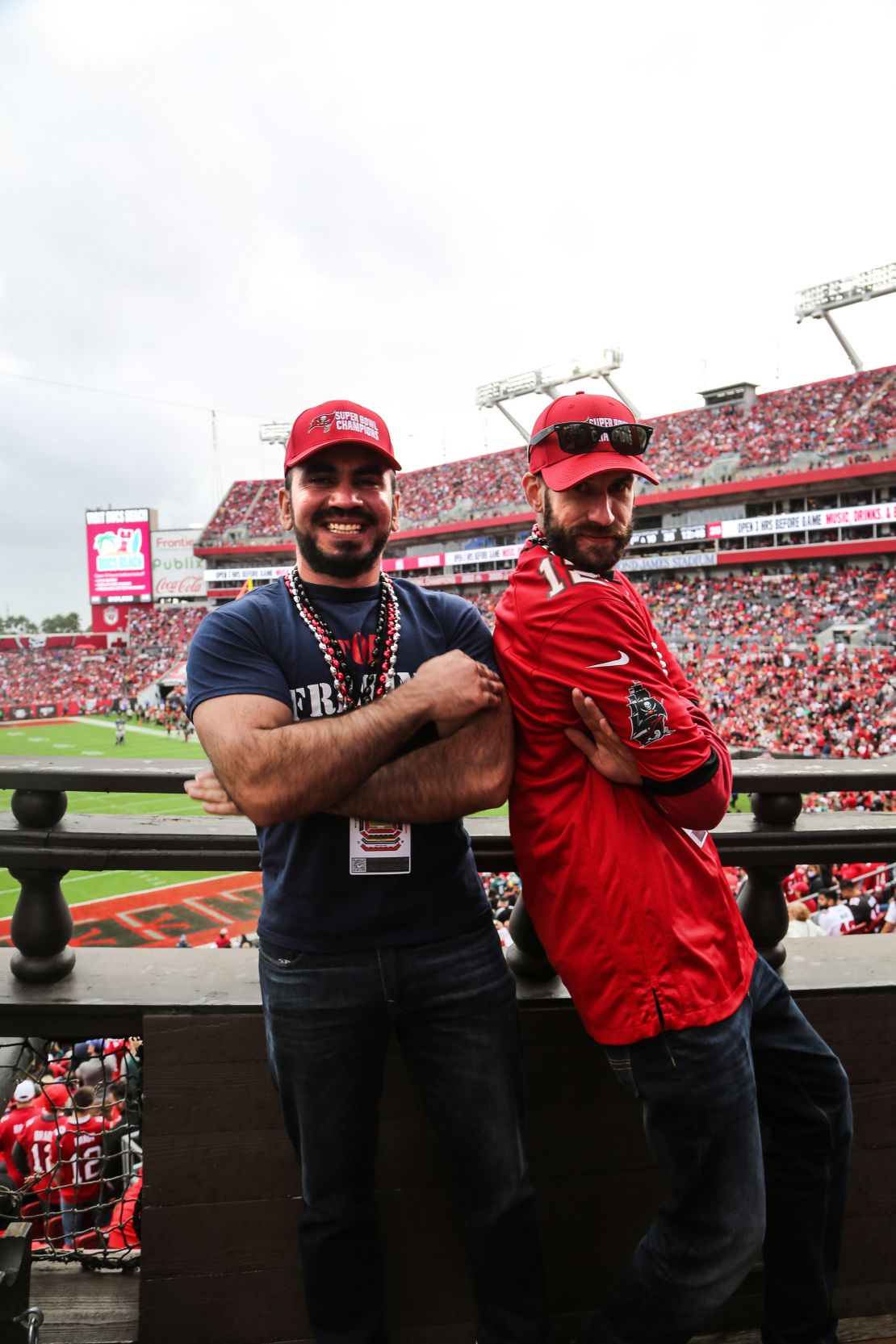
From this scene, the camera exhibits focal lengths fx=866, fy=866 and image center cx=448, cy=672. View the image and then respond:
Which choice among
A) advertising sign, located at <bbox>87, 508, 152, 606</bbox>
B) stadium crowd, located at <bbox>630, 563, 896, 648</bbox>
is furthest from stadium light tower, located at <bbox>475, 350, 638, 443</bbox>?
advertising sign, located at <bbox>87, 508, 152, 606</bbox>

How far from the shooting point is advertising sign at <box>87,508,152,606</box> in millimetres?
58469

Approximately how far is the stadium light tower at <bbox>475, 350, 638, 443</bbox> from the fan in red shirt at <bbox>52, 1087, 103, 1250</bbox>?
4427 cm

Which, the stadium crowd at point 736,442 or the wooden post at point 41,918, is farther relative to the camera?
the stadium crowd at point 736,442

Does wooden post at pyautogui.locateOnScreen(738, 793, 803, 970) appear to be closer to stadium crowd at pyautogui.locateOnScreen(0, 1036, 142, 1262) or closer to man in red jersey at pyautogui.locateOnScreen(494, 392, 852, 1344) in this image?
man in red jersey at pyautogui.locateOnScreen(494, 392, 852, 1344)

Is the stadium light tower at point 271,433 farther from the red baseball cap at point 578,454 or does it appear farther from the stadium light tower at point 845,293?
the red baseball cap at point 578,454

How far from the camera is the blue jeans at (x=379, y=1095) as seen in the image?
5.31 feet

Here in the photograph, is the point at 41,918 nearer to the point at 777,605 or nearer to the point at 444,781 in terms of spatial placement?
the point at 444,781

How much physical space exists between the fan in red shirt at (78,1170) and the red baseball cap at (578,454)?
202cm

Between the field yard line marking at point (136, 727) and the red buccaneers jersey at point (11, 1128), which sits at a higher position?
the field yard line marking at point (136, 727)

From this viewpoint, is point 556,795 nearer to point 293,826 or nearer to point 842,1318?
point 293,826

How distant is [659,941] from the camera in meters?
1.52

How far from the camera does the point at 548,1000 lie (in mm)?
2006

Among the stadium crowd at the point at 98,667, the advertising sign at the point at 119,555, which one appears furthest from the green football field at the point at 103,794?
the advertising sign at the point at 119,555

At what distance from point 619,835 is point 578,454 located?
783mm
